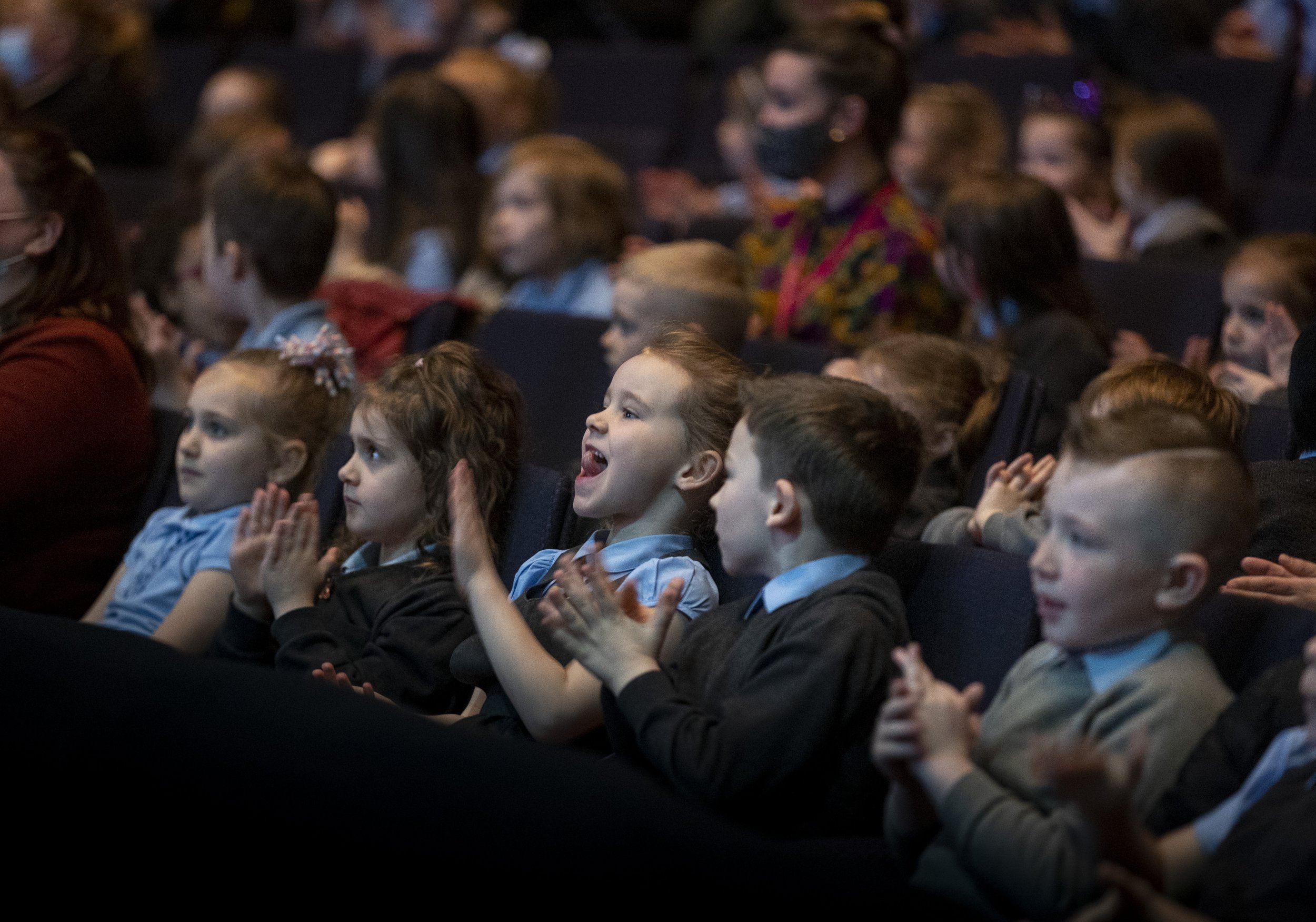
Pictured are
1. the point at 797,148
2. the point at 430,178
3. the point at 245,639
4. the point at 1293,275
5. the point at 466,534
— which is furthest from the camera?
the point at 430,178

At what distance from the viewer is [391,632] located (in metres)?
2.10

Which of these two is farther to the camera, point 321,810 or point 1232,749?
point 1232,749

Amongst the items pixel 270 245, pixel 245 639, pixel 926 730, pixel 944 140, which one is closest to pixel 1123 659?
pixel 926 730

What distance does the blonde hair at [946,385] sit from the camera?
255 centimetres

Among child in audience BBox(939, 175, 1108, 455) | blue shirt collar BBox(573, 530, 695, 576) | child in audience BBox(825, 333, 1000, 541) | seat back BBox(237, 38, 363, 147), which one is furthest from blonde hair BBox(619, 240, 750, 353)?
seat back BBox(237, 38, 363, 147)

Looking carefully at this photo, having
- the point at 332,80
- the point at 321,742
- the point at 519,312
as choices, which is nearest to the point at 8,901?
the point at 321,742

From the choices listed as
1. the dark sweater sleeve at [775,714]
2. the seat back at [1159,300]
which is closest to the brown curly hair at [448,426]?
the dark sweater sleeve at [775,714]

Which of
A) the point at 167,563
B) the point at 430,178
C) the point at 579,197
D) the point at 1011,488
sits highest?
the point at 1011,488

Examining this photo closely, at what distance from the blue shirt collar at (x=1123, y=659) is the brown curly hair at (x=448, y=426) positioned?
3.36 feet

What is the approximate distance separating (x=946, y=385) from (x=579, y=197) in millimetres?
1623

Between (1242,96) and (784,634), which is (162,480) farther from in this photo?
(1242,96)

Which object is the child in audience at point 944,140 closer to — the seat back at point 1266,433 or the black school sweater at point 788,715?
the seat back at point 1266,433

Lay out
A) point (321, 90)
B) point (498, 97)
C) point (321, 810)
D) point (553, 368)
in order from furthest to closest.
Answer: point (321, 90), point (498, 97), point (553, 368), point (321, 810)

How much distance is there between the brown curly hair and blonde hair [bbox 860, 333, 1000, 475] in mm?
730
